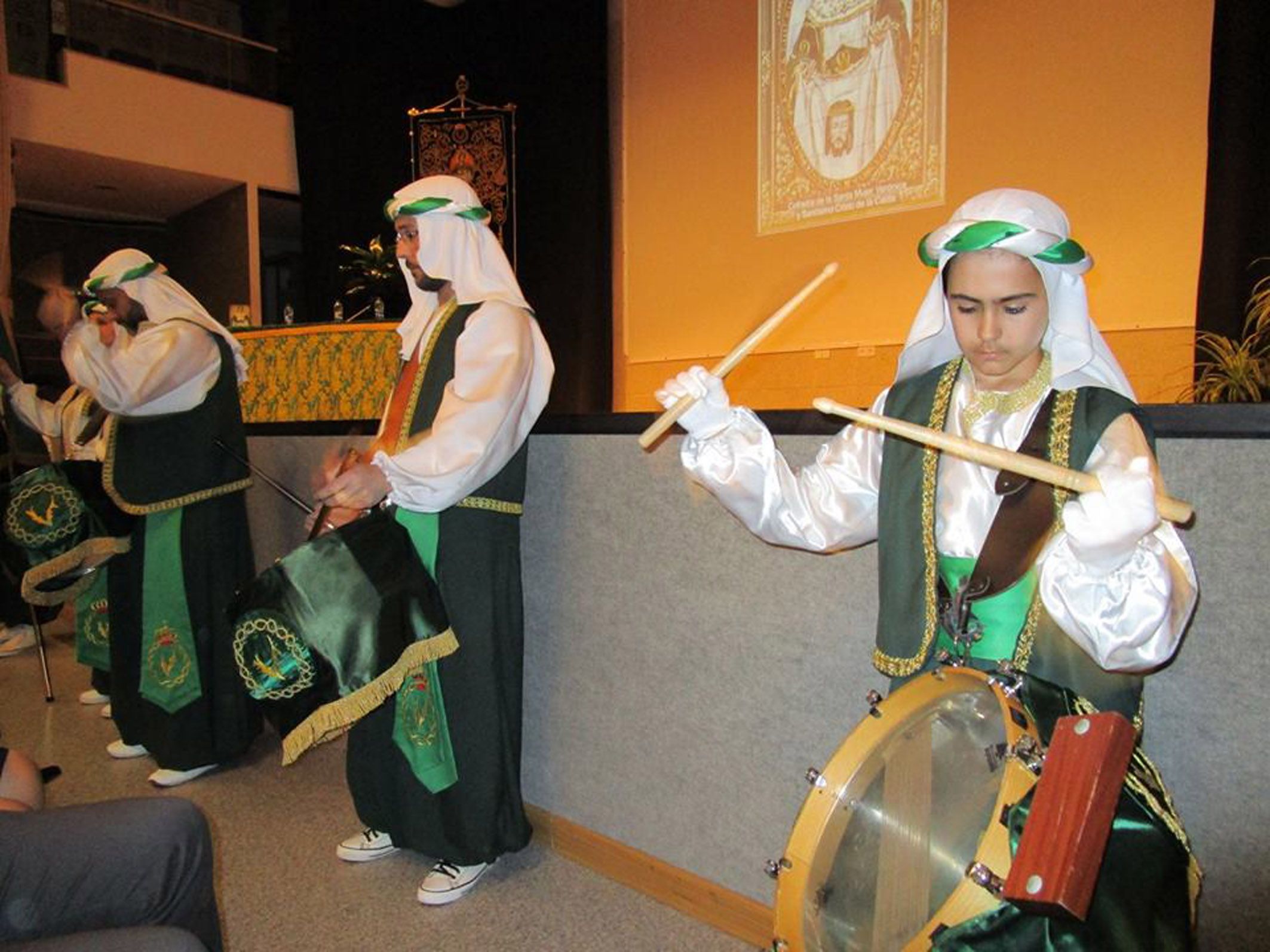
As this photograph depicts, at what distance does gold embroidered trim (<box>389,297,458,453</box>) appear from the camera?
2041 millimetres

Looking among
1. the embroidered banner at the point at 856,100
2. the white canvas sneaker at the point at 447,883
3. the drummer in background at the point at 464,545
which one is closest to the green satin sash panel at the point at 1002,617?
the drummer in background at the point at 464,545

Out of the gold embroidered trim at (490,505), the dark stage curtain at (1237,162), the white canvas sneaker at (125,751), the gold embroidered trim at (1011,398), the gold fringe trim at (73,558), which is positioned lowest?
Answer: the white canvas sneaker at (125,751)

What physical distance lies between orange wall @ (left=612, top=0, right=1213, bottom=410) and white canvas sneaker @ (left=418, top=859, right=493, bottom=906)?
2.83m

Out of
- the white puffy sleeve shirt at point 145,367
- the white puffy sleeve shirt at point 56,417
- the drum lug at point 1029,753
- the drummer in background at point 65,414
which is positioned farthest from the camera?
the white puffy sleeve shirt at point 56,417

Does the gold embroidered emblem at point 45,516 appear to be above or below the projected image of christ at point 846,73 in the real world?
below

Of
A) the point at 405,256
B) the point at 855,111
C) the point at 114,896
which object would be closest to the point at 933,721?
the point at 114,896

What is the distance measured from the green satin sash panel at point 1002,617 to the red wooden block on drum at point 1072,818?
32 cm

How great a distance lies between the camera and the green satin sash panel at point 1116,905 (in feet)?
2.70

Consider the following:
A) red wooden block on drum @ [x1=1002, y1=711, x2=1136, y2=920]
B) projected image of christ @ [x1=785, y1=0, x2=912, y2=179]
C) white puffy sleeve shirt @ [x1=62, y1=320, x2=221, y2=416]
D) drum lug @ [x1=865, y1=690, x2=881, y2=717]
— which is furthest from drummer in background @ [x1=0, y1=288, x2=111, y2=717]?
projected image of christ @ [x1=785, y1=0, x2=912, y2=179]

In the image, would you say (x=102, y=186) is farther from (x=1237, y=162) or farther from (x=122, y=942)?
(x=122, y=942)

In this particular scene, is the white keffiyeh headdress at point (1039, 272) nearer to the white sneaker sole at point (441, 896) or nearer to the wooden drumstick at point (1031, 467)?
the wooden drumstick at point (1031, 467)

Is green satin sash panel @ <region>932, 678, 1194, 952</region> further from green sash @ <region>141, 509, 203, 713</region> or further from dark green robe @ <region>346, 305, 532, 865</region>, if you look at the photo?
green sash @ <region>141, 509, 203, 713</region>

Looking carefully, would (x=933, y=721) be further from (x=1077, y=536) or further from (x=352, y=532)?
(x=352, y=532)

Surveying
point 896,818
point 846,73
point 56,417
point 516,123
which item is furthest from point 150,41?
point 896,818
